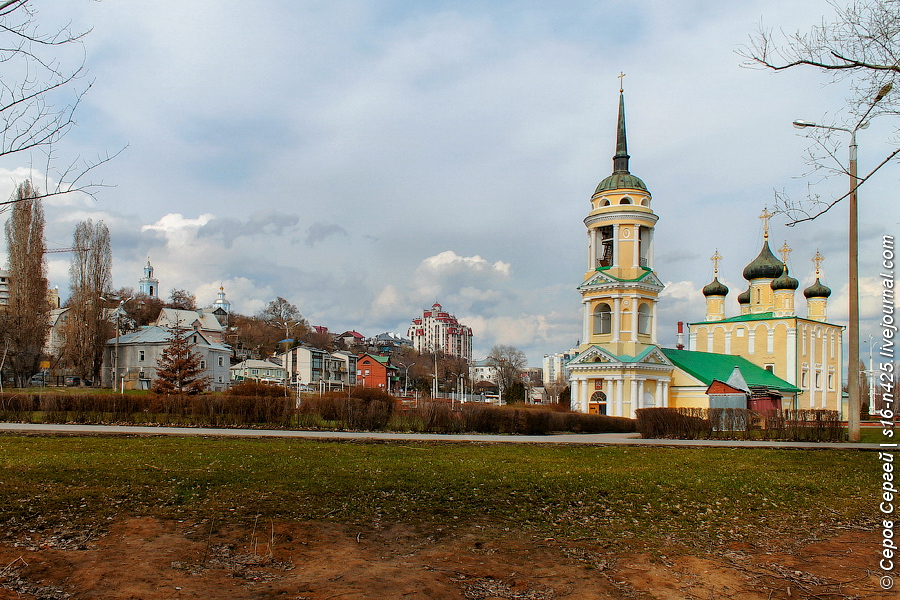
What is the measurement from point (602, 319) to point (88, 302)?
40302 millimetres

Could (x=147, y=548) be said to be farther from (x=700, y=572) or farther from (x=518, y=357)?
(x=518, y=357)

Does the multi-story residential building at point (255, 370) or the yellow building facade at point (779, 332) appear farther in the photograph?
the multi-story residential building at point (255, 370)

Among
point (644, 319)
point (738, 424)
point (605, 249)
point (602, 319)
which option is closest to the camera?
point (738, 424)

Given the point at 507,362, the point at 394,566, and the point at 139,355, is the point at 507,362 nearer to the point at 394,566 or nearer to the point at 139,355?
the point at 139,355

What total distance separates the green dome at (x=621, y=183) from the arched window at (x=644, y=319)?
6.66m

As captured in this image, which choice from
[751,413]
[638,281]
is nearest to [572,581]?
[751,413]

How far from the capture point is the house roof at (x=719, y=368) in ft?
124

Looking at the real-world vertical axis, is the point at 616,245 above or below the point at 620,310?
above

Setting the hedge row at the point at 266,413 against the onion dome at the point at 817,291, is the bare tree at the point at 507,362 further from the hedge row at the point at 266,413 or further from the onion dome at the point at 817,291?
the hedge row at the point at 266,413

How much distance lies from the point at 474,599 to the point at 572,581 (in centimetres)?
93

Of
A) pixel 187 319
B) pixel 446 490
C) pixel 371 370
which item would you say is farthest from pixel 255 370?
pixel 446 490

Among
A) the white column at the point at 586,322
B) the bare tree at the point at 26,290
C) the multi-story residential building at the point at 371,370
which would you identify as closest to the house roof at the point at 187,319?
the multi-story residential building at the point at 371,370

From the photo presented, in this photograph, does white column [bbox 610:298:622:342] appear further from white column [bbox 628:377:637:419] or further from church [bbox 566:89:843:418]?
white column [bbox 628:377:637:419]

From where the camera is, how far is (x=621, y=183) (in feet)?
121
